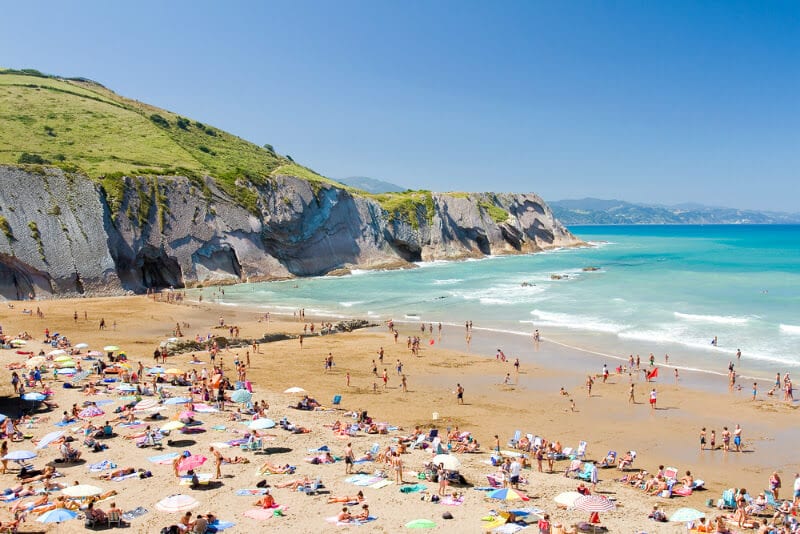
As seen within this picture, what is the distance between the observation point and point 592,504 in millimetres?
12750

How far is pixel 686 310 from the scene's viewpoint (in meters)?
43.5

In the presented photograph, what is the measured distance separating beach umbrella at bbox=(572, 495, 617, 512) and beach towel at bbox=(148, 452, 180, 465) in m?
11.0

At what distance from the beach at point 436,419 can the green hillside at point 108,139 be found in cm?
3297

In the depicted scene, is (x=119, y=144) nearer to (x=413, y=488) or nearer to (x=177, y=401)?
(x=177, y=401)

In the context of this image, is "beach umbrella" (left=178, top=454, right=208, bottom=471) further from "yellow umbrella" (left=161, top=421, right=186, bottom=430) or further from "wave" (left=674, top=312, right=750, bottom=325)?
"wave" (left=674, top=312, right=750, bottom=325)

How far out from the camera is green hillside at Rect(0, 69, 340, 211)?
66250 mm

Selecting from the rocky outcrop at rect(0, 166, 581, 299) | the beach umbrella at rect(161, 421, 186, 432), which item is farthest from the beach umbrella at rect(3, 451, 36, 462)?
the rocky outcrop at rect(0, 166, 581, 299)

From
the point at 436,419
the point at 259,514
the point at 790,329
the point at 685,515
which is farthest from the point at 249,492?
the point at 790,329

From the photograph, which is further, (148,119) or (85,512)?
(148,119)

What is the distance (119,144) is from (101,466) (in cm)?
7240

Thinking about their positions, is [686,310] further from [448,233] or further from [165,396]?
[448,233]

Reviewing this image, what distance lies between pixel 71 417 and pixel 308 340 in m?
17.6

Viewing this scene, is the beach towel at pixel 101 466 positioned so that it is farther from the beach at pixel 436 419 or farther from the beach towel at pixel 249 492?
the beach towel at pixel 249 492

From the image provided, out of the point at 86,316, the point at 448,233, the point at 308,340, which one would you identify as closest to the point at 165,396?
the point at 308,340
